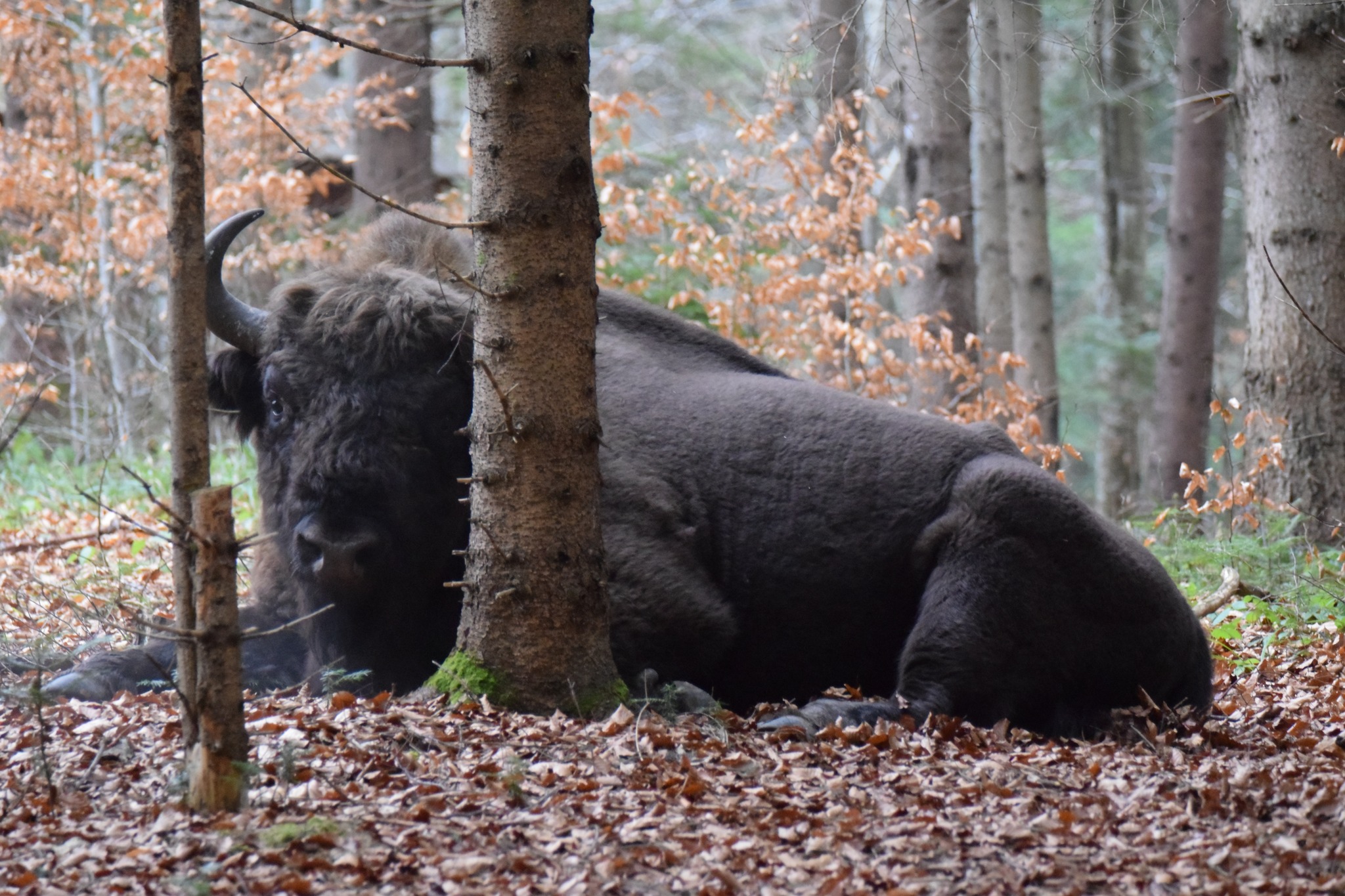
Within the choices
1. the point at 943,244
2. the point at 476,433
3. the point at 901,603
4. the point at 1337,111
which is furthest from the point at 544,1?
the point at 943,244

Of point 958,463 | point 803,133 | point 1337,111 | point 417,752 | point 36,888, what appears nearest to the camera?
point 36,888

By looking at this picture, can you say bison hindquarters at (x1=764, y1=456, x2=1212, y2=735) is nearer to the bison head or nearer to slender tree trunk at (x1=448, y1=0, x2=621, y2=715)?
slender tree trunk at (x1=448, y1=0, x2=621, y2=715)

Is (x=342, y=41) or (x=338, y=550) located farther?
(x=338, y=550)

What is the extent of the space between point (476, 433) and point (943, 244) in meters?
7.04

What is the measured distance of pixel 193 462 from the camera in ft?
10.2

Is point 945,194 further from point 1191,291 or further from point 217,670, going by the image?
point 217,670

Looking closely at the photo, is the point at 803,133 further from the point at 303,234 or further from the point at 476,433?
the point at 476,433

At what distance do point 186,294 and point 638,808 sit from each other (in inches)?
71.9

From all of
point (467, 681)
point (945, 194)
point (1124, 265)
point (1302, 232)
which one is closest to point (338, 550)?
point (467, 681)

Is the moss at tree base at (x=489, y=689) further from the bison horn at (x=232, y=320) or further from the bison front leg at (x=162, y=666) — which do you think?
the bison horn at (x=232, y=320)

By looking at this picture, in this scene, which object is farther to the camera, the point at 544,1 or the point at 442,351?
the point at 442,351

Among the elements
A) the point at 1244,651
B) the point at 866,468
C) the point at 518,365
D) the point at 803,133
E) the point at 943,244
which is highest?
the point at 803,133

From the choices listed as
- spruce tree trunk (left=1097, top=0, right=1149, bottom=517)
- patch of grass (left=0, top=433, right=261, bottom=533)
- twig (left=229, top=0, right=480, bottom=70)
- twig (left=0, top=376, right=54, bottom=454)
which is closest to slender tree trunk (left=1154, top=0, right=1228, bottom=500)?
spruce tree trunk (left=1097, top=0, right=1149, bottom=517)

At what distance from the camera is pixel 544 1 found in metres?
4.03
